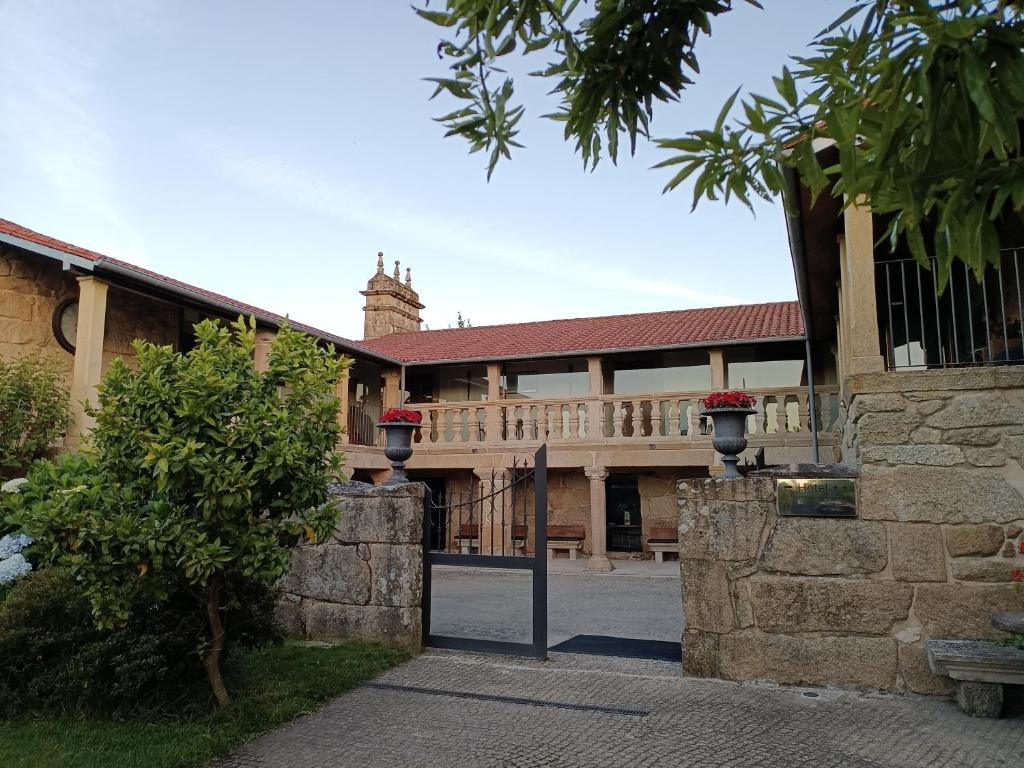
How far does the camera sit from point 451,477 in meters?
16.9

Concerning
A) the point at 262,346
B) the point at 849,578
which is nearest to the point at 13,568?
the point at 849,578

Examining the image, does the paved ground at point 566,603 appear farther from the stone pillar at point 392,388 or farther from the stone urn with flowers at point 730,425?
the stone pillar at point 392,388

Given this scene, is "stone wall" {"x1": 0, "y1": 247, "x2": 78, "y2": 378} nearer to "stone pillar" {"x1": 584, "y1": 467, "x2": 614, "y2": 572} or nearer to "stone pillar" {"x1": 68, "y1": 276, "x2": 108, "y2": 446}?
"stone pillar" {"x1": 68, "y1": 276, "x2": 108, "y2": 446}

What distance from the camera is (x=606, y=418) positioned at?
14.3 metres

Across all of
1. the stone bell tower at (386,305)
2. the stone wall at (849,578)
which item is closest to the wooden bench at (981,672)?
the stone wall at (849,578)

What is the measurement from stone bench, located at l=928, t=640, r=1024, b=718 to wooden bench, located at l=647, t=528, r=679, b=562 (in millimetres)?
10424

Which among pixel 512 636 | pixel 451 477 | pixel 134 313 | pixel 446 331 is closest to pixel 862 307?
pixel 512 636

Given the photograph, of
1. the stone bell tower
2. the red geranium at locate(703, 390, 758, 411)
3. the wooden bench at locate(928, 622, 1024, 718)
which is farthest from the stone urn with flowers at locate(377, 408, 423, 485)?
the stone bell tower

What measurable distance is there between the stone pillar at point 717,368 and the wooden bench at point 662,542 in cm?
305

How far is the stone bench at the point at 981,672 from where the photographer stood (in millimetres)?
4027

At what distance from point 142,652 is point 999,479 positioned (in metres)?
5.27

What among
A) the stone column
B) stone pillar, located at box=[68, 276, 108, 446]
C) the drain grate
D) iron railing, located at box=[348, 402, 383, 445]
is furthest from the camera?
iron railing, located at box=[348, 402, 383, 445]

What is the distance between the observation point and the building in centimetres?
1076

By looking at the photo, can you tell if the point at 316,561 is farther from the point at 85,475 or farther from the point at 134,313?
the point at 134,313
